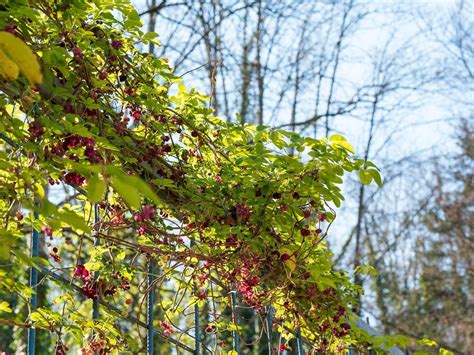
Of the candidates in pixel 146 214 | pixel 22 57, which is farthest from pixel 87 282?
pixel 22 57

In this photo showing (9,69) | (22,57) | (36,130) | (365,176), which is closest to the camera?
(22,57)

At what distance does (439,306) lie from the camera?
15930 millimetres

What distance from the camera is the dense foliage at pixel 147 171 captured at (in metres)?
1.85

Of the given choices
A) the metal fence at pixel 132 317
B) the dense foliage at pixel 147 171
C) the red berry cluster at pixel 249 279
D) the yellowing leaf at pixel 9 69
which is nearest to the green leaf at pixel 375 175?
the dense foliage at pixel 147 171

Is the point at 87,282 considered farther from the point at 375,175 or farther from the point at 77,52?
the point at 375,175

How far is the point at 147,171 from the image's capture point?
7.57 ft

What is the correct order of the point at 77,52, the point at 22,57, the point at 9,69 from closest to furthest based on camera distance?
the point at 22,57, the point at 9,69, the point at 77,52

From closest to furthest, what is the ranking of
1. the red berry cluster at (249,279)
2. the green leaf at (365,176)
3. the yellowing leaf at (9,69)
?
the yellowing leaf at (9,69) → the green leaf at (365,176) → the red berry cluster at (249,279)

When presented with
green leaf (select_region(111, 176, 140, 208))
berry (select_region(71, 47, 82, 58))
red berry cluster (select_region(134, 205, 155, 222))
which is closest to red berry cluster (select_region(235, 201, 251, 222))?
red berry cluster (select_region(134, 205, 155, 222))

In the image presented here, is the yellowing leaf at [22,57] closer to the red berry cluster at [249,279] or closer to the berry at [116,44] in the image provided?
the berry at [116,44]

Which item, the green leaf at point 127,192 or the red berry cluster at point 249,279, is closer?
the green leaf at point 127,192

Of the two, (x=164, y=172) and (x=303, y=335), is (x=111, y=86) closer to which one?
(x=164, y=172)

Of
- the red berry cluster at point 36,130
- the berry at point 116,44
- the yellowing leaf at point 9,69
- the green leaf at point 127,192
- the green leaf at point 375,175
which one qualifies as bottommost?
the green leaf at point 127,192

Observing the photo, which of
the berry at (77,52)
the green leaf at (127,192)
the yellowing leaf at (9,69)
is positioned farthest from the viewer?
the berry at (77,52)
